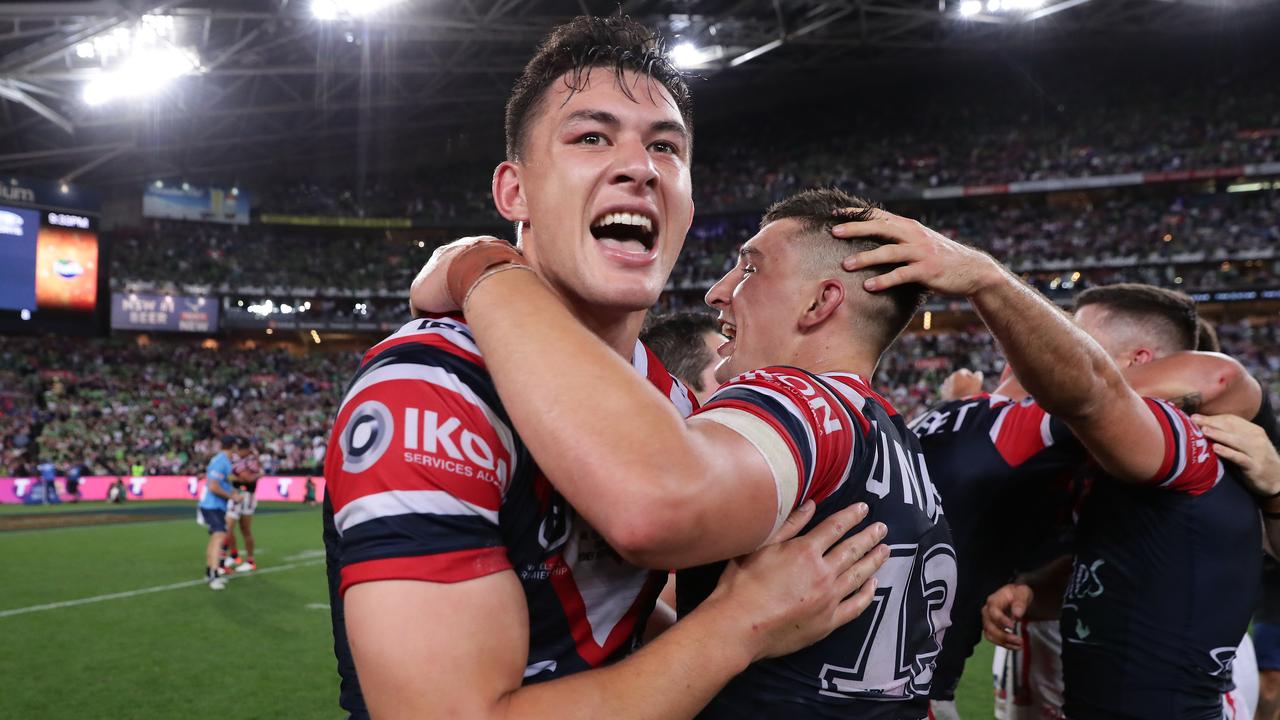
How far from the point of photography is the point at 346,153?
46.3 metres

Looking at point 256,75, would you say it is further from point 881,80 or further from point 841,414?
point 841,414

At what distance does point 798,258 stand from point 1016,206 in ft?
149

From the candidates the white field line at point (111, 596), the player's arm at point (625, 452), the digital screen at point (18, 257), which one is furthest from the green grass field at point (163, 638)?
the digital screen at point (18, 257)

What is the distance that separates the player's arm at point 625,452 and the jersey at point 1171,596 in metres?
1.89

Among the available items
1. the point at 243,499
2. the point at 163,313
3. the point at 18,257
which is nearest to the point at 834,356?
the point at 243,499

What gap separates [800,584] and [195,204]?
49.8 metres

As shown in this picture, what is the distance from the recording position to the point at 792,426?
160 cm

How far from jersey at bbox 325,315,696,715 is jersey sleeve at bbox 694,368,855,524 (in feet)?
1.33

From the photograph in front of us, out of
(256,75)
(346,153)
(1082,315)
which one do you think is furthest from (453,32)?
(1082,315)

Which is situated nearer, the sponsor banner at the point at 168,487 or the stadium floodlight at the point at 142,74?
the stadium floodlight at the point at 142,74

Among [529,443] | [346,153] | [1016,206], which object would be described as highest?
[346,153]

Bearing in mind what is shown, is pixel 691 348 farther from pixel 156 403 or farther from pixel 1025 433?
pixel 156 403

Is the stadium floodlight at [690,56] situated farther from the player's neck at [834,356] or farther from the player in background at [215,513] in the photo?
the player's neck at [834,356]

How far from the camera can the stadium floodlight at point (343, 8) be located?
24.6m
